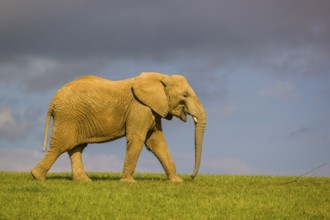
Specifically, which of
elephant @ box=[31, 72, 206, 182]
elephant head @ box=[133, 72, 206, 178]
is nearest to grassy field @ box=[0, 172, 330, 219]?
elephant @ box=[31, 72, 206, 182]

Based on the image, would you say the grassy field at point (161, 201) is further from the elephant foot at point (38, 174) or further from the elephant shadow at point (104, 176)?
the elephant shadow at point (104, 176)

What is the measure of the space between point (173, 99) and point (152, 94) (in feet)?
2.22

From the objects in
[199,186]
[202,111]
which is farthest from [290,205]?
[202,111]

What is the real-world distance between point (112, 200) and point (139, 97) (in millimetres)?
4840

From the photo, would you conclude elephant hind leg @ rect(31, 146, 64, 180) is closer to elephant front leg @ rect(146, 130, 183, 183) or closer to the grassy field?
the grassy field

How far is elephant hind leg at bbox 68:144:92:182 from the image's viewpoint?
19078mm

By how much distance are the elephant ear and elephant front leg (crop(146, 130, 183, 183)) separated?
1.05 meters

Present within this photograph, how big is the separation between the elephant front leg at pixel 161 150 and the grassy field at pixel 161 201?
79 cm

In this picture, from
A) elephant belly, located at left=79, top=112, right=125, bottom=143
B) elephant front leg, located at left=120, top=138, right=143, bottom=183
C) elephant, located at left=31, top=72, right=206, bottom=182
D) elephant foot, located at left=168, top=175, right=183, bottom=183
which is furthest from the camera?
elephant foot, located at left=168, top=175, right=183, bottom=183

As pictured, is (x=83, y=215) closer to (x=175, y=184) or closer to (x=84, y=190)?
(x=84, y=190)

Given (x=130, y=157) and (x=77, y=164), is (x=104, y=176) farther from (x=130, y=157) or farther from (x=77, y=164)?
(x=130, y=157)

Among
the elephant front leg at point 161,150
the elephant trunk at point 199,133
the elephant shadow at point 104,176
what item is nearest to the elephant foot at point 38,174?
the elephant shadow at point 104,176

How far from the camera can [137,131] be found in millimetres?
18141

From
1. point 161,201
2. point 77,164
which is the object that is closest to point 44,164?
point 77,164
